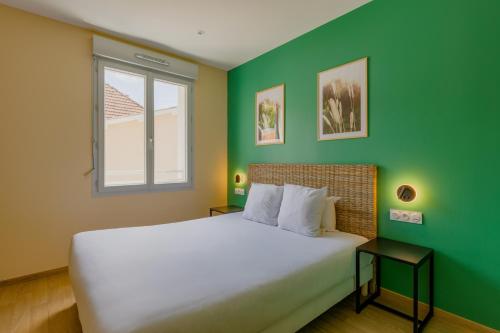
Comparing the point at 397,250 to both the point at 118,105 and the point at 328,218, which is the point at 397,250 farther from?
the point at 118,105

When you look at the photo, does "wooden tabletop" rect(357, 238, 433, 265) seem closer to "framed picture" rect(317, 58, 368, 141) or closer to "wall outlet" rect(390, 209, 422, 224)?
"wall outlet" rect(390, 209, 422, 224)

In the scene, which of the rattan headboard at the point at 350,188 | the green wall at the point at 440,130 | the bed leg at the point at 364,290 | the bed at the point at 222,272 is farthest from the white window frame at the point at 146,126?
the bed leg at the point at 364,290

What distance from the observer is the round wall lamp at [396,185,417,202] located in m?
2.05

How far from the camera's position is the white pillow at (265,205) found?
2660 mm

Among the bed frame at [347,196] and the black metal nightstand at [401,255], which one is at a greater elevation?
the bed frame at [347,196]

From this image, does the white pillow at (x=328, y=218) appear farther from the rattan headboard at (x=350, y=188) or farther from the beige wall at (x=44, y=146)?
the beige wall at (x=44, y=146)

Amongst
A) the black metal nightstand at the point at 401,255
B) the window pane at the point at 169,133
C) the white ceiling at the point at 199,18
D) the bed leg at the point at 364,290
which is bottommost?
the bed leg at the point at 364,290

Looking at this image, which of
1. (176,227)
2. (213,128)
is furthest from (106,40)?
(176,227)

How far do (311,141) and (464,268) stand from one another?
1.69 meters

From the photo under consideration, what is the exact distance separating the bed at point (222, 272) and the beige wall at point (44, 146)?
35.2 inches

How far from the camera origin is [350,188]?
2410 millimetres

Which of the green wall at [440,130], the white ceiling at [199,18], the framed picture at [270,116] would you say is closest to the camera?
the green wall at [440,130]

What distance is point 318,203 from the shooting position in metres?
2.29

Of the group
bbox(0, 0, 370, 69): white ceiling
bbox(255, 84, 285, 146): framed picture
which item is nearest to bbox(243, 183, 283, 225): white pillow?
bbox(255, 84, 285, 146): framed picture
